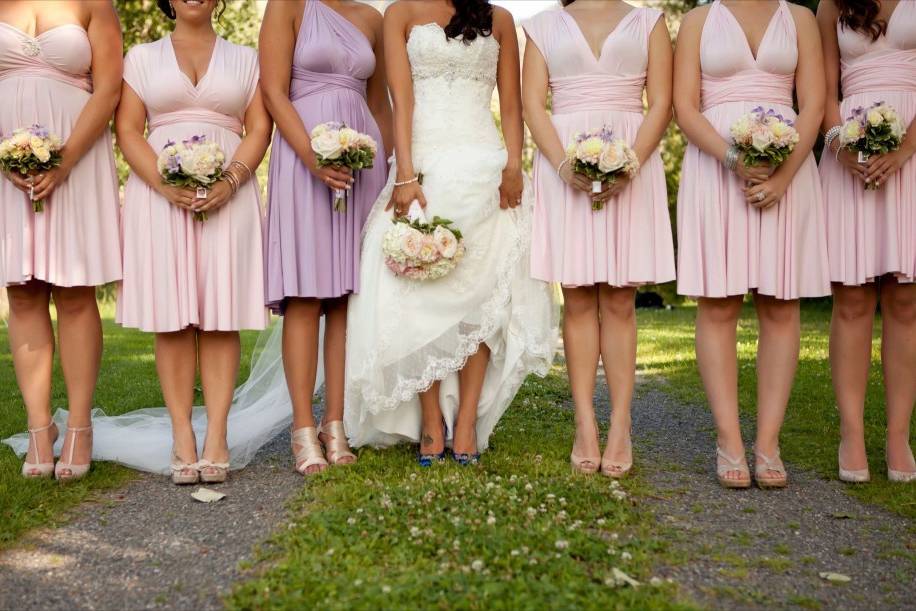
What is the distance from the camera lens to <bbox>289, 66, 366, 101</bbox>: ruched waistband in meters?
5.30

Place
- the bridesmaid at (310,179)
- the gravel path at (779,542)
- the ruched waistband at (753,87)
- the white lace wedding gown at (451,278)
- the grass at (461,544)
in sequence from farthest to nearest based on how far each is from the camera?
the white lace wedding gown at (451,278)
the bridesmaid at (310,179)
the ruched waistband at (753,87)
the gravel path at (779,542)
the grass at (461,544)

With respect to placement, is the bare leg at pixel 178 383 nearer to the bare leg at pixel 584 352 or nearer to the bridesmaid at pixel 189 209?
the bridesmaid at pixel 189 209

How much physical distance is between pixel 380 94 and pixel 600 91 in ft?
4.63

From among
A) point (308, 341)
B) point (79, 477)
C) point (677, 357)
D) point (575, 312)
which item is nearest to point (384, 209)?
point (308, 341)

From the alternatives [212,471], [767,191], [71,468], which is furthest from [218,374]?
[767,191]

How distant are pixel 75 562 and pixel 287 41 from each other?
2956 millimetres

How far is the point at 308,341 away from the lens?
546cm

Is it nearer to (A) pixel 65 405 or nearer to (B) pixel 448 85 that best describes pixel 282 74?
(B) pixel 448 85

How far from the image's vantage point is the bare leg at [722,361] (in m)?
5.18

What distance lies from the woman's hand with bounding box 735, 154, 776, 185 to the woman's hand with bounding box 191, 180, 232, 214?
2754 millimetres

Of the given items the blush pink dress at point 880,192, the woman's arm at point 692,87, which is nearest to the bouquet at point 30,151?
the woman's arm at point 692,87

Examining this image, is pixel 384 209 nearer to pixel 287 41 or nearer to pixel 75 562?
pixel 287 41

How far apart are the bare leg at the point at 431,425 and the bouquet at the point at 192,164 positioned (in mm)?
1755

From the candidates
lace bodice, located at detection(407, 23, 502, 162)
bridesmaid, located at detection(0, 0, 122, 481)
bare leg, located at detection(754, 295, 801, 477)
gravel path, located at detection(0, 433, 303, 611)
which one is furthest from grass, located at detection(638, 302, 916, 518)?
bridesmaid, located at detection(0, 0, 122, 481)
